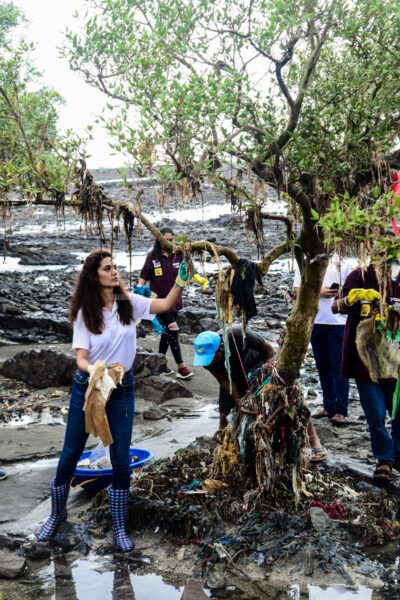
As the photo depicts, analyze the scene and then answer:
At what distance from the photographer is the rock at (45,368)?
824cm

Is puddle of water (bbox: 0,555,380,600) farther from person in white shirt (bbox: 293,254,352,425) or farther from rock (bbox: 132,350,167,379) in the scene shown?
rock (bbox: 132,350,167,379)

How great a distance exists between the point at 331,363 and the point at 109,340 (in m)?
2.99

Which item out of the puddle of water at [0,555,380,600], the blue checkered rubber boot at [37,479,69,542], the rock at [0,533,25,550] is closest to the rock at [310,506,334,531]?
the puddle of water at [0,555,380,600]

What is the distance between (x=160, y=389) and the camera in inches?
307

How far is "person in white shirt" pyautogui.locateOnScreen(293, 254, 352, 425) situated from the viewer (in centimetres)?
593

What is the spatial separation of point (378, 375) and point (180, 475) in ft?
5.90

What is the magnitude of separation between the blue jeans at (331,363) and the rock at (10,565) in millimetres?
3598

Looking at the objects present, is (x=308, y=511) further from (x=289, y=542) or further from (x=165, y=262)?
(x=165, y=262)

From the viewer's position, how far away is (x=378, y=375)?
452 centimetres

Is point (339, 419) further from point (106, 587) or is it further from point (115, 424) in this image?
point (106, 587)

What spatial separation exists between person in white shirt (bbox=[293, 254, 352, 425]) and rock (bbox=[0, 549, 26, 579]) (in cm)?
352

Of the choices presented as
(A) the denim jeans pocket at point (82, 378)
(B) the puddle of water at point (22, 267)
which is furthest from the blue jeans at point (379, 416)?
(B) the puddle of water at point (22, 267)

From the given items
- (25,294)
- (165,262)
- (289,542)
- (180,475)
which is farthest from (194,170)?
(25,294)

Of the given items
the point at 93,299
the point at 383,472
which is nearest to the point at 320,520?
the point at 383,472
